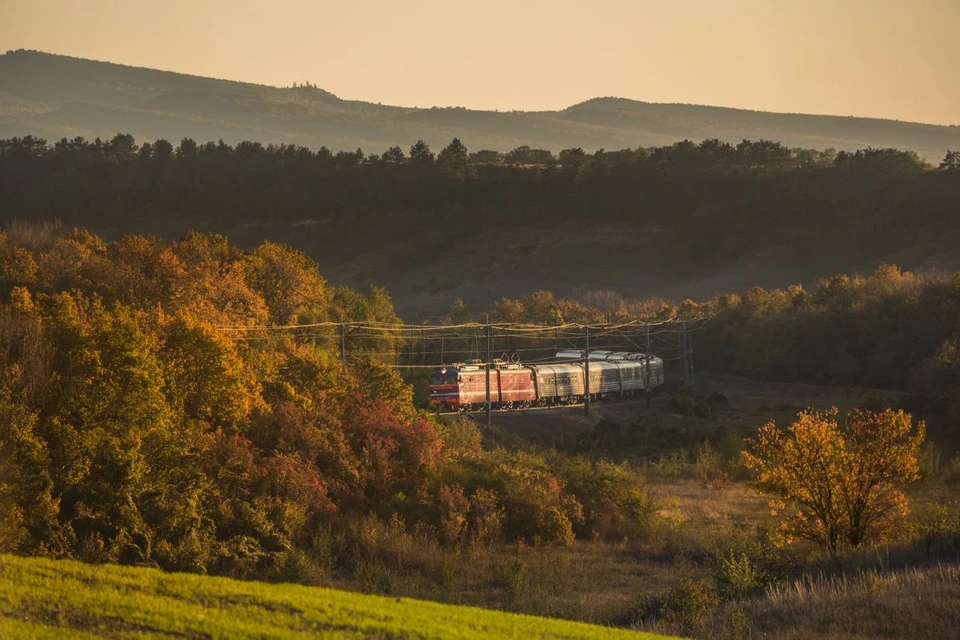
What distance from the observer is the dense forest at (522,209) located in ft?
431

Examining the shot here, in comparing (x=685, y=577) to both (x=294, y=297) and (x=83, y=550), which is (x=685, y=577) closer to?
(x=83, y=550)

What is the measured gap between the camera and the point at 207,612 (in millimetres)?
22297

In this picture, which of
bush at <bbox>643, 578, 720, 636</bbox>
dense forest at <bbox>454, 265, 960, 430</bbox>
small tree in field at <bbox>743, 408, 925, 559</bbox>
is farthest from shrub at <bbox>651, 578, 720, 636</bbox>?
dense forest at <bbox>454, 265, 960, 430</bbox>

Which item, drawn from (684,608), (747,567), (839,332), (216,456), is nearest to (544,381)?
(839,332)

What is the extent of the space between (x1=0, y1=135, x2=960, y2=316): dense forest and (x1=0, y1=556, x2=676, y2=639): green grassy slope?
9373 cm

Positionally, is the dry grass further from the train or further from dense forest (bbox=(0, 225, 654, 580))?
the train

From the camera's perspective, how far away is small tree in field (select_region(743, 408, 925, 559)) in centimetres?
3125

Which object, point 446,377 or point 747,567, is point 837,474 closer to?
point 747,567

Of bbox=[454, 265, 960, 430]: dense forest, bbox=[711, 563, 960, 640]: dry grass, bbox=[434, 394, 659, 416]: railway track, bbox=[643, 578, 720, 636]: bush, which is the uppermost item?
bbox=[711, 563, 960, 640]: dry grass

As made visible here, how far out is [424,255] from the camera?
5832 inches

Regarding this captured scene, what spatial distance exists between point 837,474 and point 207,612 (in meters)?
16.6

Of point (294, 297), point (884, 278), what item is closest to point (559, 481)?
point (294, 297)

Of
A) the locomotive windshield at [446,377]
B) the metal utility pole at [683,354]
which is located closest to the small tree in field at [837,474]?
the locomotive windshield at [446,377]

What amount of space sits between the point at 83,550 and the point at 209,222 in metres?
125
